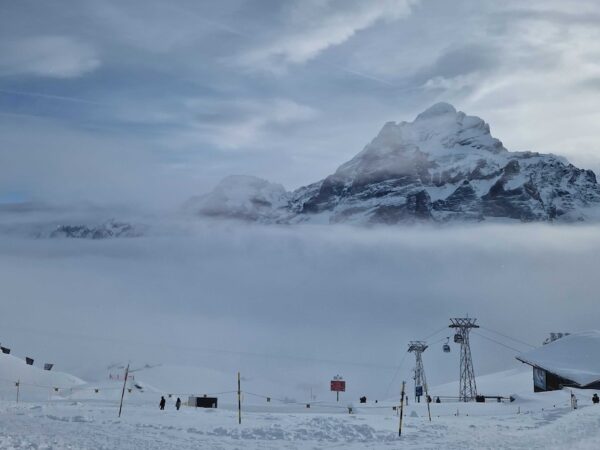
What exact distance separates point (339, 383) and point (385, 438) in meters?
79.8

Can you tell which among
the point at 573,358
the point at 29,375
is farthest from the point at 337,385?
the point at 29,375

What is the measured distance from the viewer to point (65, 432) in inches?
1185

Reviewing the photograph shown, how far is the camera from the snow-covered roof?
88213 millimetres

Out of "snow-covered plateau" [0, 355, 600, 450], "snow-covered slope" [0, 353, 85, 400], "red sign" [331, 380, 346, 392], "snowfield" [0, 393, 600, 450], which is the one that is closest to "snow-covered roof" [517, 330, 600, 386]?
"red sign" [331, 380, 346, 392]

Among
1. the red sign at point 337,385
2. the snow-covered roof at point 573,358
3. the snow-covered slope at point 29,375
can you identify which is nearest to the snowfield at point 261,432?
the snow-covered roof at point 573,358

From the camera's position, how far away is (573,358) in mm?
98500

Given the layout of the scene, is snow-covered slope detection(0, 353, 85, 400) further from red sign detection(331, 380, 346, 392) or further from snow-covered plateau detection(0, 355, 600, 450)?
snow-covered plateau detection(0, 355, 600, 450)

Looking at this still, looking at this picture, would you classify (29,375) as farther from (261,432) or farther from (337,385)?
(261,432)

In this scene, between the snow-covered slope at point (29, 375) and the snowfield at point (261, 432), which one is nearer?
the snowfield at point (261, 432)

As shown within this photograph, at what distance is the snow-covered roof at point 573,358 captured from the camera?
88213 mm

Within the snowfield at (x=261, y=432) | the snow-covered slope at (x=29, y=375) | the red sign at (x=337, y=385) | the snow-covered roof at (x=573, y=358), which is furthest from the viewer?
the snow-covered slope at (x=29, y=375)

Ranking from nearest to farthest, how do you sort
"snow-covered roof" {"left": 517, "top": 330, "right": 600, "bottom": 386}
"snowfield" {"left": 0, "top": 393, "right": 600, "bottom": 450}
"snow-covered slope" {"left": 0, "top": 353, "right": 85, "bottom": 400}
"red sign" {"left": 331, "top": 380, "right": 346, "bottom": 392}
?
"snowfield" {"left": 0, "top": 393, "right": 600, "bottom": 450} < "snow-covered roof" {"left": 517, "top": 330, "right": 600, "bottom": 386} < "red sign" {"left": 331, "top": 380, "right": 346, "bottom": 392} < "snow-covered slope" {"left": 0, "top": 353, "right": 85, "bottom": 400}

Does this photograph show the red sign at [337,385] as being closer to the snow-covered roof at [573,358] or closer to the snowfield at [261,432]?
the snow-covered roof at [573,358]

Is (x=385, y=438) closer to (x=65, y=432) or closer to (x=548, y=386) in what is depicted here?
(x=65, y=432)
